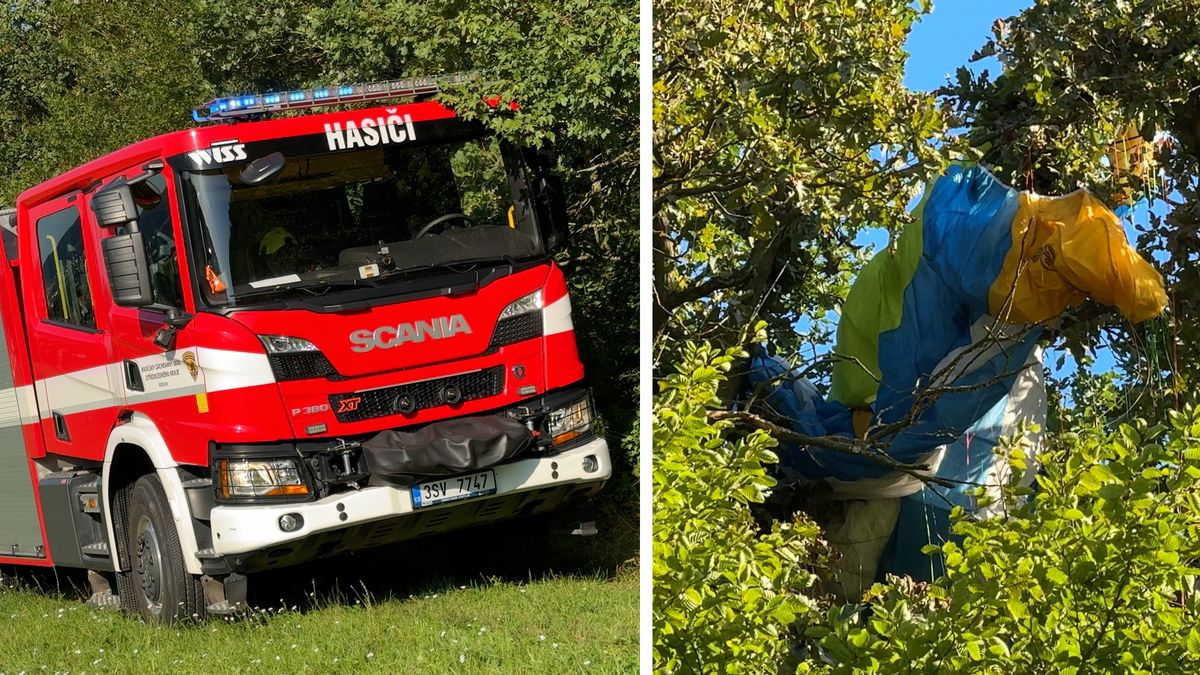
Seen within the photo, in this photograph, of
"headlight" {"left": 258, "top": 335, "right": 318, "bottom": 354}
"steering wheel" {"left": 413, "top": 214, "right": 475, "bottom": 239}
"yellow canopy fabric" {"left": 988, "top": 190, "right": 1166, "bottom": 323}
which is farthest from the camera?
"steering wheel" {"left": 413, "top": 214, "right": 475, "bottom": 239}

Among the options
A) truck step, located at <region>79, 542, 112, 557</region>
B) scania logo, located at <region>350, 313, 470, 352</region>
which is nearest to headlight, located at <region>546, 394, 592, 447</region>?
scania logo, located at <region>350, 313, 470, 352</region>

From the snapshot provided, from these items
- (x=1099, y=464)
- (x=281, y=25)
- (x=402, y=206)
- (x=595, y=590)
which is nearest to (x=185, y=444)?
(x=402, y=206)

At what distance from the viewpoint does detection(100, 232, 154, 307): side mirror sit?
584 centimetres

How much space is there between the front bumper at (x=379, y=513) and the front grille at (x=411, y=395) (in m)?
0.26

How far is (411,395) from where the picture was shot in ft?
19.1

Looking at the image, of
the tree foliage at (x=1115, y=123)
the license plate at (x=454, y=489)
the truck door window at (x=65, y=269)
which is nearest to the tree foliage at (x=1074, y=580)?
the tree foliage at (x=1115, y=123)

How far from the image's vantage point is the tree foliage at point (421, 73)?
6875mm

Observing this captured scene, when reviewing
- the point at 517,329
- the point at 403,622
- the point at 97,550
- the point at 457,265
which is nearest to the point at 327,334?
the point at 457,265

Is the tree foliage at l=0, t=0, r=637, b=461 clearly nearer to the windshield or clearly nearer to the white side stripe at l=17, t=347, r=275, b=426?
the windshield

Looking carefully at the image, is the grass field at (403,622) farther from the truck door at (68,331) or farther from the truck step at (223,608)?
the truck door at (68,331)

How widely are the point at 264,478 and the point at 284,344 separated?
47 centimetres

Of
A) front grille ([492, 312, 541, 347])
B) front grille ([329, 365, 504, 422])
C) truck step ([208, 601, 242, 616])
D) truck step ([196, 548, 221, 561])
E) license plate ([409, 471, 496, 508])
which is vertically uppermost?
front grille ([492, 312, 541, 347])

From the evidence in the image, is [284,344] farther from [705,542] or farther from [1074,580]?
[1074,580]

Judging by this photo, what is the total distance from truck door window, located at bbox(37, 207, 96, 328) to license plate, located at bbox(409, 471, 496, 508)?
5.36 feet
